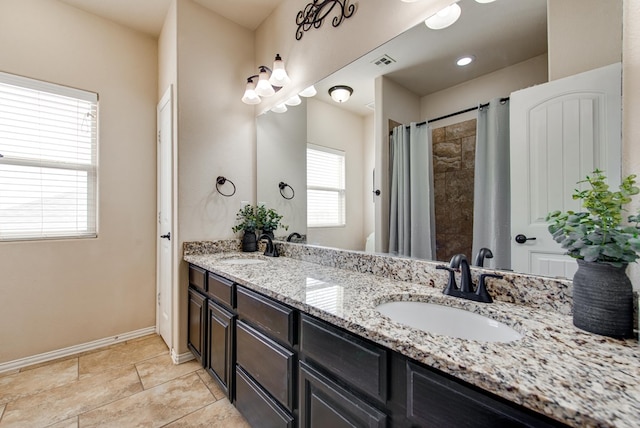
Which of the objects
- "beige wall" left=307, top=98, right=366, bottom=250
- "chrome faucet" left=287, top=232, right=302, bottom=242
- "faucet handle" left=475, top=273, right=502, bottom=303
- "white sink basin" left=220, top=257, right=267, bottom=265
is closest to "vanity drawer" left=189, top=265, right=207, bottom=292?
"white sink basin" left=220, top=257, right=267, bottom=265

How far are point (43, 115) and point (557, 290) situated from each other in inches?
133

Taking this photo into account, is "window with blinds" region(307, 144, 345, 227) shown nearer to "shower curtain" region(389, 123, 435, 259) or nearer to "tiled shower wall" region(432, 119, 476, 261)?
"shower curtain" region(389, 123, 435, 259)

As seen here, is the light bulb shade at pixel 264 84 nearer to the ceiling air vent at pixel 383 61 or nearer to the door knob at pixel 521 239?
the ceiling air vent at pixel 383 61

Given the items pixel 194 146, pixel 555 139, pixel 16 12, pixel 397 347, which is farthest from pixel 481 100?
pixel 16 12

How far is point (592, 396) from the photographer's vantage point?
494mm

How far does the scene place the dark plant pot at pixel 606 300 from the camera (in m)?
0.73

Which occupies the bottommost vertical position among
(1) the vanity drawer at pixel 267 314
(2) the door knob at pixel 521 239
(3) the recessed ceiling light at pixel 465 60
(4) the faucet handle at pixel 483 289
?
(1) the vanity drawer at pixel 267 314

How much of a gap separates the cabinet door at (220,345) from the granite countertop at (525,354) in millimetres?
599

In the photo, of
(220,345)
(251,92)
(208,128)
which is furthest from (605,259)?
(208,128)

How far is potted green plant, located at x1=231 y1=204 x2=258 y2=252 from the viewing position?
2434 mm

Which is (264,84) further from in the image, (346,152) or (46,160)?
(46,160)

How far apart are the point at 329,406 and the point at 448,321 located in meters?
0.52

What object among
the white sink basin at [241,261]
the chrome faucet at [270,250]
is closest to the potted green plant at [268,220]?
the chrome faucet at [270,250]

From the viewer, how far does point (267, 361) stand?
1.26 m
